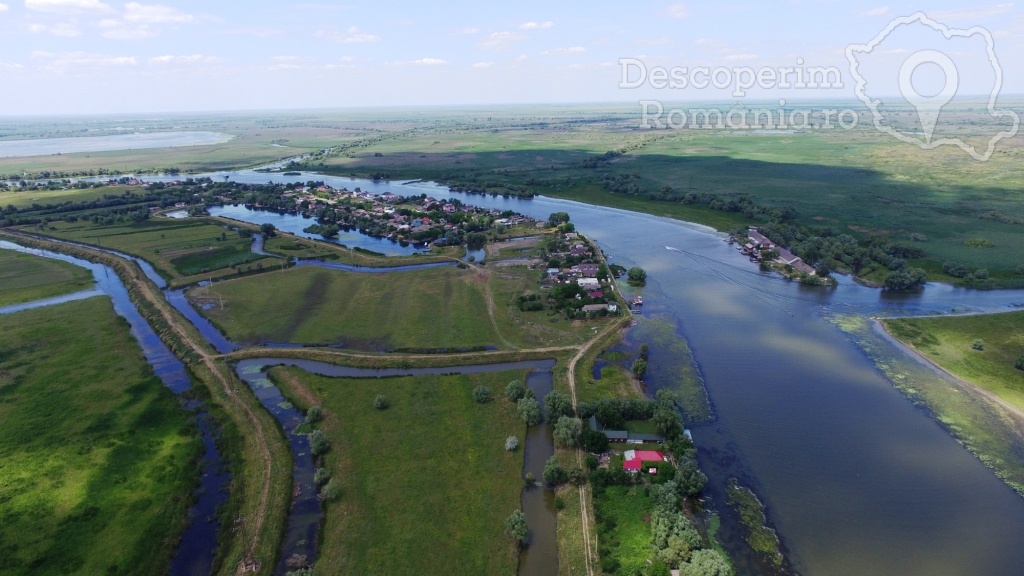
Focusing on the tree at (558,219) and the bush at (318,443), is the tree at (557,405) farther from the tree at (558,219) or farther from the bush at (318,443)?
the tree at (558,219)

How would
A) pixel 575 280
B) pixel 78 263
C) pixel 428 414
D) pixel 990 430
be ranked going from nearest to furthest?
pixel 990 430 → pixel 428 414 → pixel 575 280 → pixel 78 263

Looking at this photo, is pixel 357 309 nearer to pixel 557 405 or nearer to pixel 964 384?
pixel 557 405

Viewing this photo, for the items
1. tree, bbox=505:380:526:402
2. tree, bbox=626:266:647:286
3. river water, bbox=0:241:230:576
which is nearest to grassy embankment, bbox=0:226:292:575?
river water, bbox=0:241:230:576

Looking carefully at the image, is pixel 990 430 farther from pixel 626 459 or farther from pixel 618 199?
pixel 618 199

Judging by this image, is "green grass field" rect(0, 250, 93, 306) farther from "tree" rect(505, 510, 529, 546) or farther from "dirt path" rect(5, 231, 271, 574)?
"tree" rect(505, 510, 529, 546)

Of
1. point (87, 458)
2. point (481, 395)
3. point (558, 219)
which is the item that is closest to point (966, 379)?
point (481, 395)

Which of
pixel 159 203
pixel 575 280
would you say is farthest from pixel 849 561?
pixel 159 203
